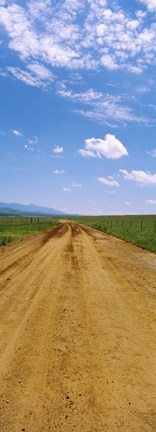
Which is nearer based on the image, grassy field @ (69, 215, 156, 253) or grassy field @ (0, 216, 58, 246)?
grassy field @ (69, 215, 156, 253)

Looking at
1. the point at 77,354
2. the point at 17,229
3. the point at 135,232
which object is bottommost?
the point at 77,354

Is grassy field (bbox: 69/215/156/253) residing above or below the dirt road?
above

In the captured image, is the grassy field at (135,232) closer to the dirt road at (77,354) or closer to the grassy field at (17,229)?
the grassy field at (17,229)

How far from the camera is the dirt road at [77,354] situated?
12.3 feet

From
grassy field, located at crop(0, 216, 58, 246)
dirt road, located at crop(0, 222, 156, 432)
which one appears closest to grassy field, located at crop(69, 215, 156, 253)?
grassy field, located at crop(0, 216, 58, 246)

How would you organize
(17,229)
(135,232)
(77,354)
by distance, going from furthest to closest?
(17,229)
(135,232)
(77,354)

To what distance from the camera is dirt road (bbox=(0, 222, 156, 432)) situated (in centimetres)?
376

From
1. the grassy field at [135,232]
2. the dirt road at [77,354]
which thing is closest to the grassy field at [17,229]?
the grassy field at [135,232]

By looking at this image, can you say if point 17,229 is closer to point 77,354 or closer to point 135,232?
point 135,232

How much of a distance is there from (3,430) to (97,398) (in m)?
1.11

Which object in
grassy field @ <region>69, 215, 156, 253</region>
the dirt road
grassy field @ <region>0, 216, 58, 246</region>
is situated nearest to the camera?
the dirt road

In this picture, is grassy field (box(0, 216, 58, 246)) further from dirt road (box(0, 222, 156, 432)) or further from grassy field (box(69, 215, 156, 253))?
dirt road (box(0, 222, 156, 432))

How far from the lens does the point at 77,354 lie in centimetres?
525

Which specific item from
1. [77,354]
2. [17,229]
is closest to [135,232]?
[17,229]
